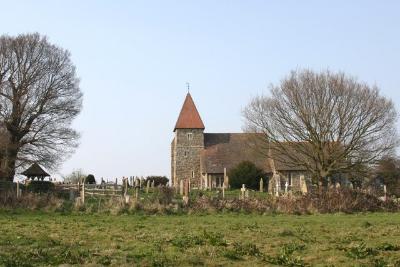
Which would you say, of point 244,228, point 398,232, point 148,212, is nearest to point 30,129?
point 148,212

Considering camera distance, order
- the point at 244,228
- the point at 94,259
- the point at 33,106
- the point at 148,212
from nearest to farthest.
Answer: the point at 94,259, the point at 244,228, the point at 148,212, the point at 33,106

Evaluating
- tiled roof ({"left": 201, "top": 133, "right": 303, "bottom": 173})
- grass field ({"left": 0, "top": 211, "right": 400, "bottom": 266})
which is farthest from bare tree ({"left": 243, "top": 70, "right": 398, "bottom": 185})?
grass field ({"left": 0, "top": 211, "right": 400, "bottom": 266})

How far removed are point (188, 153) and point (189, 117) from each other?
4405 millimetres

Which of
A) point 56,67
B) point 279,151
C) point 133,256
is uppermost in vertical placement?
point 56,67

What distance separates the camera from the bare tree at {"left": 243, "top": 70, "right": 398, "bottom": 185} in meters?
42.3

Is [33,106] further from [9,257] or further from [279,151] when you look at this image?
[9,257]

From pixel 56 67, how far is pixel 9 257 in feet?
123

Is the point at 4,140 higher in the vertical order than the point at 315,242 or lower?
higher

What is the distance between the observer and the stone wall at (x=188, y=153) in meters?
62.8

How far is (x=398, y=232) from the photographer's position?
13289 mm

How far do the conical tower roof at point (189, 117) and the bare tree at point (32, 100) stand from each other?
20083 mm

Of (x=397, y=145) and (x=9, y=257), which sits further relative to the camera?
(x=397, y=145)

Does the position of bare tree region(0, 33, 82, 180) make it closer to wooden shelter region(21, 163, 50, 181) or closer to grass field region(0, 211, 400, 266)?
wooden shelter region(21, 163, 50, 181)

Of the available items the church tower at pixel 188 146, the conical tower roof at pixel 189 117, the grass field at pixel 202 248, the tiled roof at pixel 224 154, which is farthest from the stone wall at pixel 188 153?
the grass field at pixel 202 248
